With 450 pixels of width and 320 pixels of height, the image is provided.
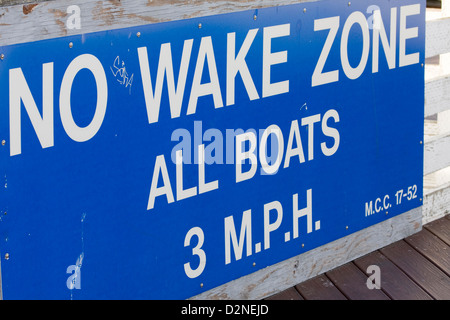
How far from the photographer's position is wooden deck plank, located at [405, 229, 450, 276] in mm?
3279

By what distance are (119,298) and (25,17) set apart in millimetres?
847

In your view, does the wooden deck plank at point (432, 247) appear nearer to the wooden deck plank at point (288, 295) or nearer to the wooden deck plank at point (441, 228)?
the wooden deck plank at point (441, 228)

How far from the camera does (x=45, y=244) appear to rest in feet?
7.34

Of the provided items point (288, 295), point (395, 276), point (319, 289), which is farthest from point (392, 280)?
point (288, 295)

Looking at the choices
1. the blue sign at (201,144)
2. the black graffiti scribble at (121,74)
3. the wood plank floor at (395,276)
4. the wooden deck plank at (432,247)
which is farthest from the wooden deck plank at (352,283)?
the black graffiti scribble at (121,74)

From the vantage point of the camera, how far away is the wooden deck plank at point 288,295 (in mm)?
2980

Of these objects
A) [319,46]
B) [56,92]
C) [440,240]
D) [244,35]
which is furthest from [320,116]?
[56,92]

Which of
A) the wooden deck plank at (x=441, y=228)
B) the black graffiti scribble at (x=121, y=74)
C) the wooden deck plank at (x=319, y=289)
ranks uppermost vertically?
the black graffiti scribble at (x=121, y=74)

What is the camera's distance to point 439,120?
3699 mm

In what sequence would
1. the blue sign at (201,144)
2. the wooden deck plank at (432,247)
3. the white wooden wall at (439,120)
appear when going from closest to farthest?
1. the blue sign at (201,144)
2. the wooden deck plank at (432,247)
3. the white wooden wall at (439,120)

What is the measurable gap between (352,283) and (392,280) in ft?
0.50

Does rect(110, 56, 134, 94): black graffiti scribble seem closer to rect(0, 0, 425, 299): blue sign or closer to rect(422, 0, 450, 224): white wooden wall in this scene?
rect(0, 0, 425, 299): blue sign

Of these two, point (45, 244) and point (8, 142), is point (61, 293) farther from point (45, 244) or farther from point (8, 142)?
point (8, 142)

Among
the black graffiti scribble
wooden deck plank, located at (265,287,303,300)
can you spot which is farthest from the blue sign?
wooden deck plank, located at (265,287,303,300)
